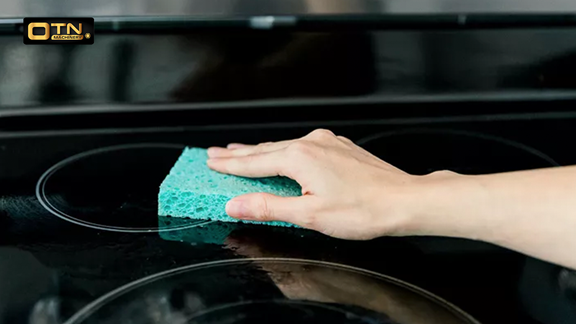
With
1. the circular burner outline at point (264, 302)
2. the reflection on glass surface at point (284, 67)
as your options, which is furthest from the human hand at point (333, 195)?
the reflection on glass surface at point (284, 67)

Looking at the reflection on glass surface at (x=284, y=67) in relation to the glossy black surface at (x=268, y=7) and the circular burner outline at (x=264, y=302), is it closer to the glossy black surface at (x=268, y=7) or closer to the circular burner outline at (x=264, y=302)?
the glossy black surface at (x=268, y=7)

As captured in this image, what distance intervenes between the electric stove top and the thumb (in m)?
0.02

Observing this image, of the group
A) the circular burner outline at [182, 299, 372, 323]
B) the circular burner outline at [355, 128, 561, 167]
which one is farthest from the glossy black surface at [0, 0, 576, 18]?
the circular burner outline at [182, 299, 372, 323]

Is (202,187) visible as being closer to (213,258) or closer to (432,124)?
(213,258)

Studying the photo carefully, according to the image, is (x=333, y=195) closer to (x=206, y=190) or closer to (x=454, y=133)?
(x=206, y=190)

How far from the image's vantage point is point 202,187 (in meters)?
0.70

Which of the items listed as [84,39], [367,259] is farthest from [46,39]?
[367,259]

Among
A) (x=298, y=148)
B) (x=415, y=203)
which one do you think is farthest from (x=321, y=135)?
(x=415, y=203)

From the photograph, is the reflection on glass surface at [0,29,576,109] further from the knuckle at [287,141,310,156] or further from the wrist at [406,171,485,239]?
the wrist at [406,171,485,239]

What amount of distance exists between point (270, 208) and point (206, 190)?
81 millimetres

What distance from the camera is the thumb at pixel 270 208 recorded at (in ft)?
2.15

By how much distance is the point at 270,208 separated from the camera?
0.66 metres

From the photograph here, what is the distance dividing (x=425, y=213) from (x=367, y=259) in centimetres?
8

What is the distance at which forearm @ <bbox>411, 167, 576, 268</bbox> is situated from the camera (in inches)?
23.2
